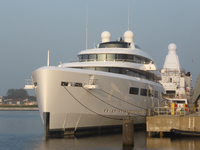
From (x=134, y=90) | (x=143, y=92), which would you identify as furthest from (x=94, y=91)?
(x=143, y=92)

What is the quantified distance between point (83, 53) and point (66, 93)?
8.58 metres

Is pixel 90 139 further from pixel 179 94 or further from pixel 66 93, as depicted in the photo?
pixel 179 94

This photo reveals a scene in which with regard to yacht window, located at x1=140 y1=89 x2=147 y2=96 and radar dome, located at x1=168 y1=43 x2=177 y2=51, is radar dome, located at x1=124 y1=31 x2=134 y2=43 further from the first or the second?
radar dome, located at x1=168 y1=43 x2=177 y2=51

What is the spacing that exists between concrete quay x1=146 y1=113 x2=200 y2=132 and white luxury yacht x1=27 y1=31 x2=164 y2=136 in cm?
306

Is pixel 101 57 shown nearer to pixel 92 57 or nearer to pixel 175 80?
pixel 92 57

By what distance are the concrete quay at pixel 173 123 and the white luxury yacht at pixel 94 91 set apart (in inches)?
120

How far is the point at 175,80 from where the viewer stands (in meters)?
49.8

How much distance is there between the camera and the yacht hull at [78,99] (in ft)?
69.7

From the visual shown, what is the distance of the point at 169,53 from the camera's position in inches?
2249

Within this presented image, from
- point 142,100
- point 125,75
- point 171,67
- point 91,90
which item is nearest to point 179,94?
point 171,67

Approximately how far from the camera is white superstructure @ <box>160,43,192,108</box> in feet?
146

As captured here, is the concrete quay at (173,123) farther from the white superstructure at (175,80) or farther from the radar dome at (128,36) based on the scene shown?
the white superstructure at (175,80)

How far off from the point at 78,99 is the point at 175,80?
3072 centimetres

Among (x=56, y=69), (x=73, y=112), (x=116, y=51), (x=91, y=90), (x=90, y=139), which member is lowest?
(x=90, y=139)
